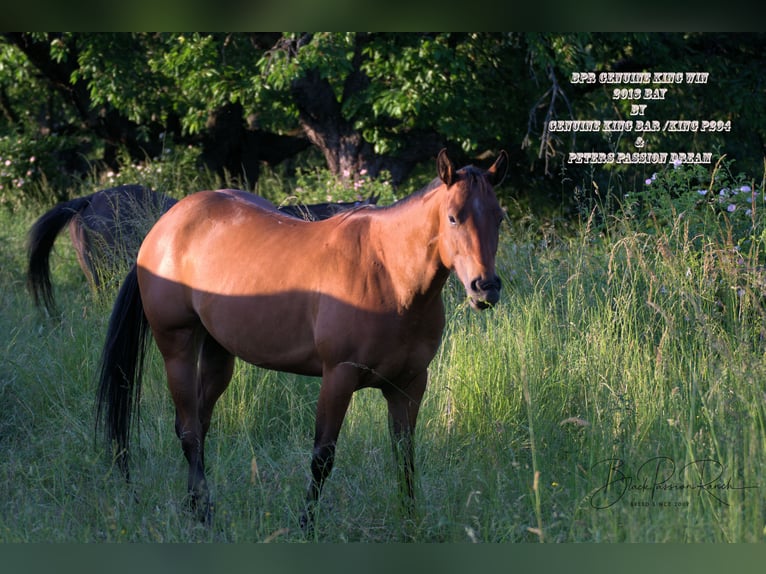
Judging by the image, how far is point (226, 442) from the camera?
4.86 meters

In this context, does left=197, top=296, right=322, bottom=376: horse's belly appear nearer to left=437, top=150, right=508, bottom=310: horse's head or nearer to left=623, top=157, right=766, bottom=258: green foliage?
left=437, top=150, right=508, bottom=310: horse's head

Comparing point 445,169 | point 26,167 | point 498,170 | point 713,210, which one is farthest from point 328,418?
point 26,167

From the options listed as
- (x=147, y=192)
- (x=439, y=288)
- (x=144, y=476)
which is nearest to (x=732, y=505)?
(x=439, y=288)

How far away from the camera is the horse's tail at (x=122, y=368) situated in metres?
4.44

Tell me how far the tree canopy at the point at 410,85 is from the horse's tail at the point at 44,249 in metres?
3.03

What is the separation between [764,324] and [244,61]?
8.43 m

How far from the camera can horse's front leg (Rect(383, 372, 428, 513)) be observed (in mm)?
3744

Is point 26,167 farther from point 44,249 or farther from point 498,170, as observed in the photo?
point 498,170

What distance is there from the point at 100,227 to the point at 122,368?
3.27 meters

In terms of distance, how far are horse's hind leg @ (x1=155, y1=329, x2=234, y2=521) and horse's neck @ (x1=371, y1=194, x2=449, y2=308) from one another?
1339 mm

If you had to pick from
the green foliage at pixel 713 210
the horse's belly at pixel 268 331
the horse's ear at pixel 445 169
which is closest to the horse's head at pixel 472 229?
the horse's ear at pixel 445 169

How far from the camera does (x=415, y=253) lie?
357cm

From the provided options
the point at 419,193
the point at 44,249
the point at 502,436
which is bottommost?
the point at 502,436

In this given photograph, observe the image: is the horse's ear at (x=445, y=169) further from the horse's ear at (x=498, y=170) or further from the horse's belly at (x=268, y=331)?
the horse's belly at (x=268, y=331)
